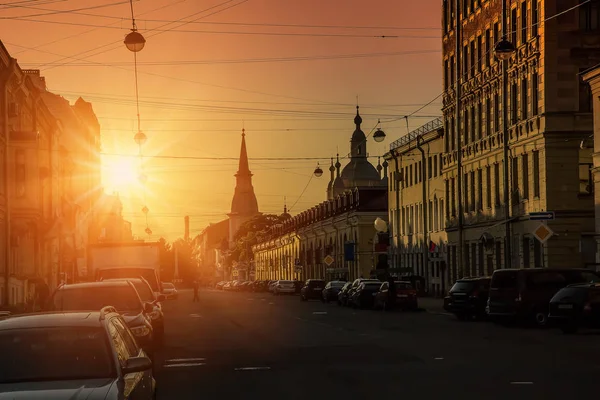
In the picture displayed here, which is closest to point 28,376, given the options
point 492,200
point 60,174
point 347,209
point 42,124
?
point 492,200

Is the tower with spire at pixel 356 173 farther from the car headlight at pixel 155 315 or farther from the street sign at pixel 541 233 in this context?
the car headlight at pixel 155 315

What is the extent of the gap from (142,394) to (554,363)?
479 inches

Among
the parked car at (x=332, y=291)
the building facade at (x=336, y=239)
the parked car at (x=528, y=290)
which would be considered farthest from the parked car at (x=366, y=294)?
the building facade at (x=336, y=239)

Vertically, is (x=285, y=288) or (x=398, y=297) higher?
(x=398, y=297)

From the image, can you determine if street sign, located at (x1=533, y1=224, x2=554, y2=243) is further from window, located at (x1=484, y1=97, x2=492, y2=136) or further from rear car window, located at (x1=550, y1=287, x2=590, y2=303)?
window, located at (x1=484, y1=97, x2=492, y2=136)

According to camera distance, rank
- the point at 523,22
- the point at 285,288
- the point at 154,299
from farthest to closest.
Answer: the point at 285,288, the point at 523,22, the point at 154,299

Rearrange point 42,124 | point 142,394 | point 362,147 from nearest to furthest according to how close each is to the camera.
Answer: point 142,394 → point 42,124 → point 362,147

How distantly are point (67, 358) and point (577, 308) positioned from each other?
77.3 feet

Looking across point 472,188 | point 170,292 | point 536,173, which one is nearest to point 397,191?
point 472,188

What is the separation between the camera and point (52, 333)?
9961mm

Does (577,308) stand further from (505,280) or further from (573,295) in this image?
(505,280)

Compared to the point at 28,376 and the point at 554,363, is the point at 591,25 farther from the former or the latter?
the point at 28,376

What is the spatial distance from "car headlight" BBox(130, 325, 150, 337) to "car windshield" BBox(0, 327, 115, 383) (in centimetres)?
974

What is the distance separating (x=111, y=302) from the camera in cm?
2091
